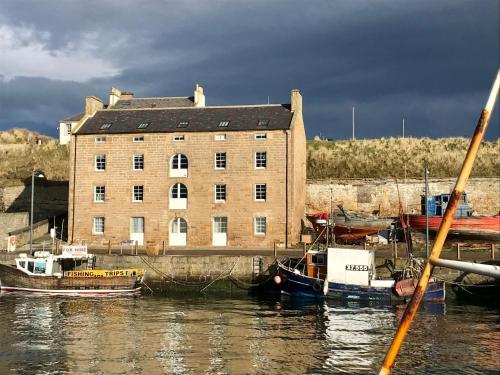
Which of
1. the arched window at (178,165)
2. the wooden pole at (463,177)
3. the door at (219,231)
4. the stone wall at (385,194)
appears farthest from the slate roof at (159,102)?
the wooden pole at (463,177)

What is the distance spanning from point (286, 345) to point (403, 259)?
15.1 m

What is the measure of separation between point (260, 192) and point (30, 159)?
3517 cm

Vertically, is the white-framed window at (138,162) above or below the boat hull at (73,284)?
above

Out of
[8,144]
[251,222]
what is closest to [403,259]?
[251,222]

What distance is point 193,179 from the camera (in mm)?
41688

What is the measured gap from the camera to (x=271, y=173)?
134ft

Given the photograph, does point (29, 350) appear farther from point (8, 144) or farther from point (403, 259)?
point (8, 144)

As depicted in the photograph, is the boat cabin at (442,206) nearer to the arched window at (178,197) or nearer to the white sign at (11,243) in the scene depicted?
the arched window at (178,197)

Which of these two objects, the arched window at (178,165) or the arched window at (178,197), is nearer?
the arched window at (178,197)

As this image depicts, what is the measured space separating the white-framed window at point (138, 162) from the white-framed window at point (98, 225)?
475 centimetres

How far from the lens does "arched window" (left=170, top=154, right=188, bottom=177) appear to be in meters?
42.0

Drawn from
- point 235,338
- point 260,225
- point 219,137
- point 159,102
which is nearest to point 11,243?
point 219,137

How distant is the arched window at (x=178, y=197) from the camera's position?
137 feet

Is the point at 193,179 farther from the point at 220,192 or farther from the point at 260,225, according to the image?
the point at 260,225
